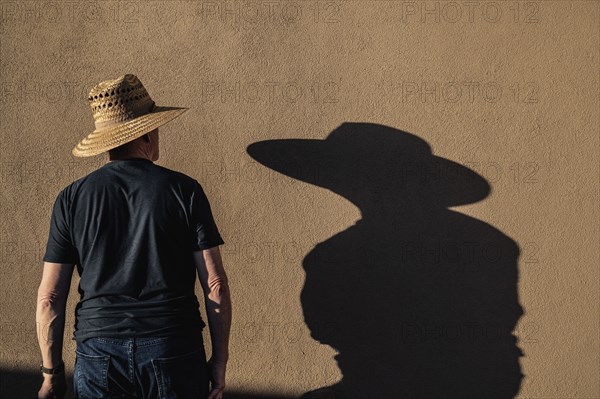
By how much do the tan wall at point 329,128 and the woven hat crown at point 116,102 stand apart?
2.11ft

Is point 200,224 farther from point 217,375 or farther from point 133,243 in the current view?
point 217,375

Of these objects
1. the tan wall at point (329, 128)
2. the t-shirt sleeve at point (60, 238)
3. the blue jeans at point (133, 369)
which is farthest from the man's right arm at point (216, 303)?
the tan wall at point (329, 128)

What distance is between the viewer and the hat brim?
240 cm

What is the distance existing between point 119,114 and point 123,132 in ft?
0.35

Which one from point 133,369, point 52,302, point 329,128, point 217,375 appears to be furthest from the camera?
point 329,128

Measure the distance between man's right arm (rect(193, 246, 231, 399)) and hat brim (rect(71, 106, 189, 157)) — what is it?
498mm

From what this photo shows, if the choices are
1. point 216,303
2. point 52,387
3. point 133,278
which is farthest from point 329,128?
point 52,387

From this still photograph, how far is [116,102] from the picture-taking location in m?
2.49

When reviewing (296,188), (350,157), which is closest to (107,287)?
(296,188)

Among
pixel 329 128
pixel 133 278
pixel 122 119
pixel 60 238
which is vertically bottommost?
pixel 133 278

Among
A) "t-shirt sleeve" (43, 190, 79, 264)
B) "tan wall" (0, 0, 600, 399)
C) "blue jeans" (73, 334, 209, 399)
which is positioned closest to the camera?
"blue jeans" (73, 334, 209, 399)

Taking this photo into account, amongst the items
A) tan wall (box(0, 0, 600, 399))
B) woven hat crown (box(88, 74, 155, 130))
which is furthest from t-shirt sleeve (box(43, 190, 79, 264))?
tan wall (box(0, 0, 600, 399))

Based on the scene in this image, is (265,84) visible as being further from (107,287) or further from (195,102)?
(107,287)

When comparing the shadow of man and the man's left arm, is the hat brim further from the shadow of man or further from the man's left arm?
the shadow of man
